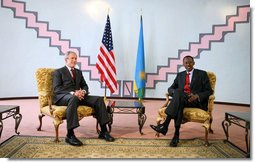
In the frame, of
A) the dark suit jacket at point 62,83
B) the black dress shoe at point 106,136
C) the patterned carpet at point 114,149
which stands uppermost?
the dark suit jacket at point 62,83

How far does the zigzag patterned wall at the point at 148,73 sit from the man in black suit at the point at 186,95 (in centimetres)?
281

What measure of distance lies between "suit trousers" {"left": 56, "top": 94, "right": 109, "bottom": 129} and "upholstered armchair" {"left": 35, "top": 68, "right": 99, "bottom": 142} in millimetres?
67

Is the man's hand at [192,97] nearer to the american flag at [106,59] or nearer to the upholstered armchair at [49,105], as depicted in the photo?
the upholstered armchair at [49,105]

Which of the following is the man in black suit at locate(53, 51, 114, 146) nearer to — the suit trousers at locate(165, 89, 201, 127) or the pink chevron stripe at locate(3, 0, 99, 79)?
the suit trousers at locate(165, 89, 201, 127)

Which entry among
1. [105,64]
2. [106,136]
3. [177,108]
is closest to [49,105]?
[106,136]

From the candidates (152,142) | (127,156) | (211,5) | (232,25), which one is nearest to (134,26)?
(211,5)

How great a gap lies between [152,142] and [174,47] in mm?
3543

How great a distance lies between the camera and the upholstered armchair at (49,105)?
101 inches

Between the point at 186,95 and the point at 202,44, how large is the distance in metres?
3.27

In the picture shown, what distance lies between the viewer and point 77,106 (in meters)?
2.63

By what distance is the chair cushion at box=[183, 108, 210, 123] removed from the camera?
2613mm

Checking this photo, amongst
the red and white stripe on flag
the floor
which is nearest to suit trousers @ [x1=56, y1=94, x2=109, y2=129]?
the floor

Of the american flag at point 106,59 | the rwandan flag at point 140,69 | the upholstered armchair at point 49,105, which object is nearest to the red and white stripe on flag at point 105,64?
the american flag at point 106,59

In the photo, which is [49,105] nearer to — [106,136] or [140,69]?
[106,136]
